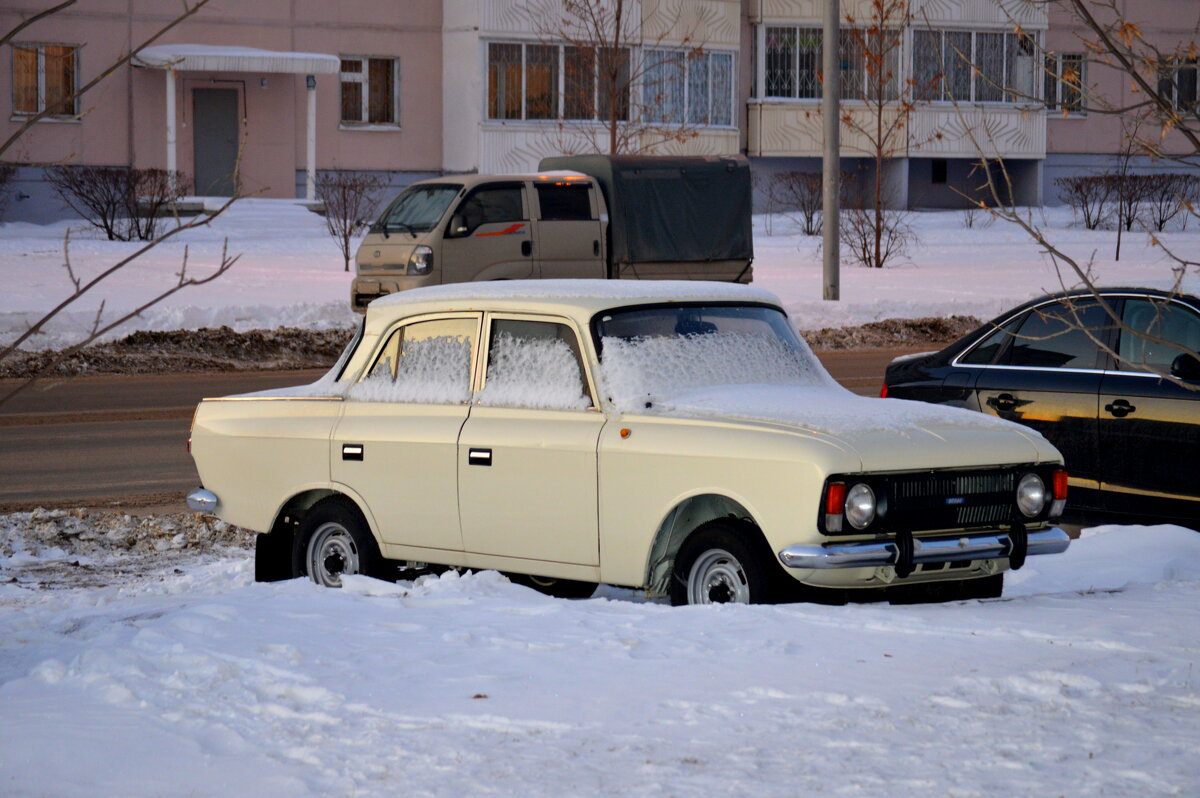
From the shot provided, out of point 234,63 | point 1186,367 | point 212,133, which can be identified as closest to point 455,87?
point 234,63

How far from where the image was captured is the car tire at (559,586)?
25.8 feet

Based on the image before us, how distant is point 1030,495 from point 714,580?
1.34 meters

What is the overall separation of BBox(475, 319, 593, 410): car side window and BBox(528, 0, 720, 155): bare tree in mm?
33442

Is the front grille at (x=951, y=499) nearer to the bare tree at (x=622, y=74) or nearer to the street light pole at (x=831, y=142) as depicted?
the street light pole at (x=831, y=142)

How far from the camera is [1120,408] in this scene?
920 cm

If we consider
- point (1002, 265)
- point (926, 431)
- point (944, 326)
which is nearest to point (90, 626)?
point (926, 431)

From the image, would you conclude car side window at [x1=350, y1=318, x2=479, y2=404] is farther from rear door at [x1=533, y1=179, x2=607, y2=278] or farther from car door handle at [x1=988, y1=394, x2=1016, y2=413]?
rear door at [x1=533, y1=179, x2=607, y2=278]

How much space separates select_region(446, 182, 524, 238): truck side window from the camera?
74.4 feet

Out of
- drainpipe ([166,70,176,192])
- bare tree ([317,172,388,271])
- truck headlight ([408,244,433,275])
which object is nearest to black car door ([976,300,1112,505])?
truck headlight ([408,244,433,275])

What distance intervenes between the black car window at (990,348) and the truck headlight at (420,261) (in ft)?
42.7

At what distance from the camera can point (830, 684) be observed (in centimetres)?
571

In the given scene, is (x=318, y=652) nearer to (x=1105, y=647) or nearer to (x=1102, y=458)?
(x=1105, y=647)

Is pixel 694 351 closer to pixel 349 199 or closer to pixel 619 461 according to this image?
pixel 619 461

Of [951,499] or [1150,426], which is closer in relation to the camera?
[951,499]
